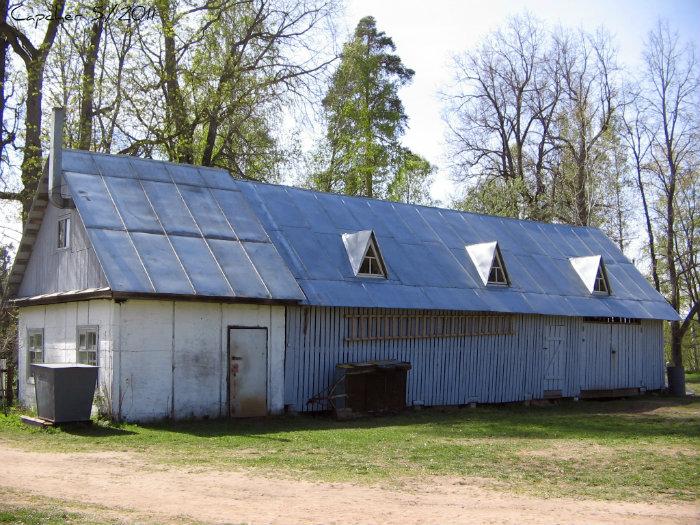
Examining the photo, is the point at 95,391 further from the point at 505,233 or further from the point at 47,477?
the point at 505,233

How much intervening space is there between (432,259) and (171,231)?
8.83m

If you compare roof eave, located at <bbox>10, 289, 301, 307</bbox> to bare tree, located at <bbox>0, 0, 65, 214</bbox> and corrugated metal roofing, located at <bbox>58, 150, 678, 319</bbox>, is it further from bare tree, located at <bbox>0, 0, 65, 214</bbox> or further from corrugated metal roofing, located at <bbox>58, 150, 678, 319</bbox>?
bare tree, located at <bbox>0, 0, 65, 214</bbox>

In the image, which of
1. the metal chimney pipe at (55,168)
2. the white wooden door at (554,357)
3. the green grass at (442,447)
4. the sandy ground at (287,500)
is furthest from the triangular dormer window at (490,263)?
the sandy ground at (287,500)

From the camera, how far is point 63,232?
2144 centimetres

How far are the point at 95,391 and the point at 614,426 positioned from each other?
477 inches

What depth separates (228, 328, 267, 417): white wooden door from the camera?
1966 centimetres

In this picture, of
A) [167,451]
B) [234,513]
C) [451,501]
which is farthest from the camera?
[167,451]

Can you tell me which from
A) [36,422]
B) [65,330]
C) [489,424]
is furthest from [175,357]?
[489,424]

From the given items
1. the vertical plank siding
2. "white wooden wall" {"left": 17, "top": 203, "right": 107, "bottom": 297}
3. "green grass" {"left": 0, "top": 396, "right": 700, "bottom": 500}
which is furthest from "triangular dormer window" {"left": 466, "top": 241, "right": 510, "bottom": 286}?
"white wooden wall" {"left": 17, "top": 203, "right": 107, "bottom": 297}

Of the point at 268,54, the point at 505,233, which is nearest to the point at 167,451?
the point at 505,233

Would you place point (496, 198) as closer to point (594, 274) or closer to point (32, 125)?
point (594, 274)

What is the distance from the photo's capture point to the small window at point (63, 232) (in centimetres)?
2109

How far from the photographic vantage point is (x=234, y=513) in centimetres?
924

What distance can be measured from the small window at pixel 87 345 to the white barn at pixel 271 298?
0.07 m
